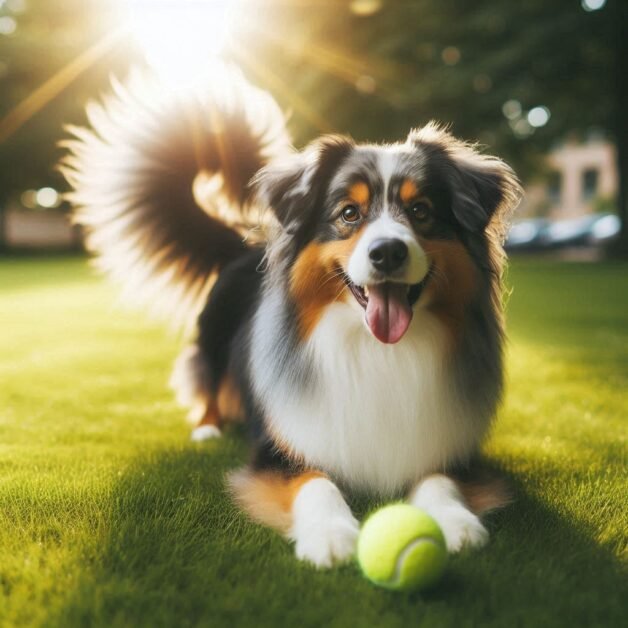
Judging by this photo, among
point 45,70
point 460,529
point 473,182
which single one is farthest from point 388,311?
point 45,70

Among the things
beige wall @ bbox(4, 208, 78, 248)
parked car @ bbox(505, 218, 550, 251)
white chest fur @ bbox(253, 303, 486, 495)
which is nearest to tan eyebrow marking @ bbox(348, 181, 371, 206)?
white chest fur @ bbox(253, 303, 486, 495)

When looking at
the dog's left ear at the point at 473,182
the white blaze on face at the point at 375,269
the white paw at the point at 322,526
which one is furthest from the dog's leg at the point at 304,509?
the dog's left ear at the point at 473,182

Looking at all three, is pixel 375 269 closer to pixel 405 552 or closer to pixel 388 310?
pixel 388 310

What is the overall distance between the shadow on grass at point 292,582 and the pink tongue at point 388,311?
2.83 ft

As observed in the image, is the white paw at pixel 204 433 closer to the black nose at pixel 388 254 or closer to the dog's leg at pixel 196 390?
the dog's leg at pixel 196 390

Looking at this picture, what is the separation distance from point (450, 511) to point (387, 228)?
44.8 inches

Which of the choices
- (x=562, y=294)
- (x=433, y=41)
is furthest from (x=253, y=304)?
(x=433, y=41)

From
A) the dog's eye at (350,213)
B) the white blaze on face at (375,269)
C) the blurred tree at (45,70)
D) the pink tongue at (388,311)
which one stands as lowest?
the pink tongue at (388,311)

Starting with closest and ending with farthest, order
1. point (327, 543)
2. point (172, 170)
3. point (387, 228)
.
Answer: point (327, 543), point (387, 228), point (172, 170)

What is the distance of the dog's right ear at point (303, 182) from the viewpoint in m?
3.28

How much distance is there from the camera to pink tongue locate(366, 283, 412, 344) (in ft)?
9.77

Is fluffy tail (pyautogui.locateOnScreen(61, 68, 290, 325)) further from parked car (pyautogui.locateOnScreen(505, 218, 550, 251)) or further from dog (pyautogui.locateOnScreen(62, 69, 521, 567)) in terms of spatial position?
parked car (pyautogui.locateOnScreen(505, 218, 550, 251))

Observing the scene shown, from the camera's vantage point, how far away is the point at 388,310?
2994 millimetres

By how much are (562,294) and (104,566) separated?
11752mm
